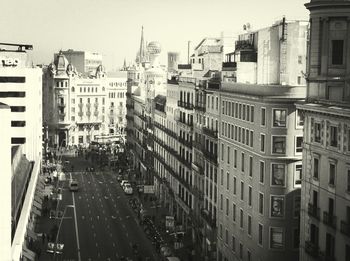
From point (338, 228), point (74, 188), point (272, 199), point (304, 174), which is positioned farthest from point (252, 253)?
point (74, 188)

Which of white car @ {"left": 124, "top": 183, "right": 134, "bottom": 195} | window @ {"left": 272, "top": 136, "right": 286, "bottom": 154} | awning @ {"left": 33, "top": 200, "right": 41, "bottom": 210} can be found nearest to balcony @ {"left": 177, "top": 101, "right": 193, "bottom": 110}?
awning @ {"left": 33, "top": 200, "right": 41, "bottom": 210}

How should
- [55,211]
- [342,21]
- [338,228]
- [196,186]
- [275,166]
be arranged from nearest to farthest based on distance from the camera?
[338,228], [342,21], [275,166], [196,186], [55,211]

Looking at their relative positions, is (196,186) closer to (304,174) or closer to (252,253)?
(252,253)

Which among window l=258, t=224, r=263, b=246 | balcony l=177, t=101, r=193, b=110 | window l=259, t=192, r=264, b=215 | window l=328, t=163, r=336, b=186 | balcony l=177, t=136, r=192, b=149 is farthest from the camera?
balcony l=177, t=136, r=192, b=149

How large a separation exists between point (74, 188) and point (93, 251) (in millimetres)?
45246

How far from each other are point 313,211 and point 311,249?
2.87 meters

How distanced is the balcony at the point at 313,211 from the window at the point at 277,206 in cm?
969

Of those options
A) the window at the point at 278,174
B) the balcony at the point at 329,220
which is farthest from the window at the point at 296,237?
the balcony at the point at 329,220

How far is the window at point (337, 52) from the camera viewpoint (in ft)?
173

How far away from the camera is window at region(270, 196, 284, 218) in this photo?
63.4 m

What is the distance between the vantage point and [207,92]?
84.3m

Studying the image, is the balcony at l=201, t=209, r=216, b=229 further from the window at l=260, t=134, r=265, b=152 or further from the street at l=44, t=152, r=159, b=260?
the window at l=260, t=134, r=265, b=152

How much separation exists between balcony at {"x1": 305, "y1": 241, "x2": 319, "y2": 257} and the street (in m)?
33.5

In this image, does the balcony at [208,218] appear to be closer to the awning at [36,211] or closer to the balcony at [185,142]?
the balcony at [185,142]
